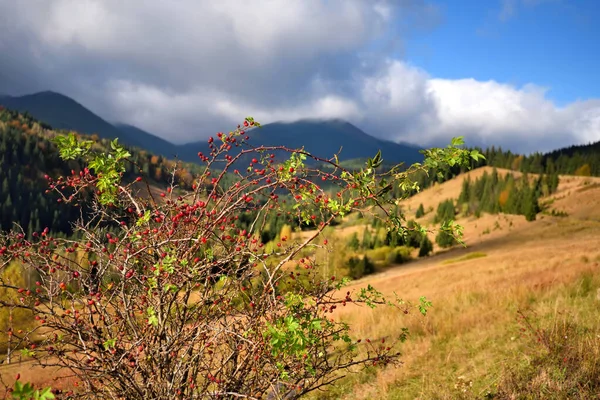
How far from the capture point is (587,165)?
12044 centimetres

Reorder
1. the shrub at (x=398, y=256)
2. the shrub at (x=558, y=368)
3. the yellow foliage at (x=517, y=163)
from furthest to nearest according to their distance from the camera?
the yellow foliage at (x=517, y=163) < the shrub at (x=398, y=256) < the shrub at (x=558, y=368)

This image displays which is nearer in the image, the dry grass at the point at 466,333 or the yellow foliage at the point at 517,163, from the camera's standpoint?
the dry grass at the point at 466,333

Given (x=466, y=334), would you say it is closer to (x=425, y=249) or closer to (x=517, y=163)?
(x=425, y=249)

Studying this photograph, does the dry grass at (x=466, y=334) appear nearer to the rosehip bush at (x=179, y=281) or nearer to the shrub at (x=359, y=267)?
the rosehip bush at (x=179, y=281)

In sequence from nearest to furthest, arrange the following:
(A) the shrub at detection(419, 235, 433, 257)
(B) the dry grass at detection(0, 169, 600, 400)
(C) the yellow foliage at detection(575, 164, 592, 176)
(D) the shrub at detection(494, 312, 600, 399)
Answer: (D) the shrub at detection(494, 312, 600, 399), (B) the dry grass at detection(0, 169, 600, 400), (A) the shrub at detection(419, 235, 433, 257), (C) the yellow foliage at detection(575, 164, 592, 176)

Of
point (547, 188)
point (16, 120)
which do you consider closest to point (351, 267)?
point (547, 188)

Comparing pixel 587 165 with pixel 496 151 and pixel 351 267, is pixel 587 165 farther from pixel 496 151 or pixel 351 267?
pixel 351 267

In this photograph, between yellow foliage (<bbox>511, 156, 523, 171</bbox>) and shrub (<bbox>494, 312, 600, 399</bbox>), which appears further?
yellow foliage (<bbox>511, 156, 523, 171</bbox>)

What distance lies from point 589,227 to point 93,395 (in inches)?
2506

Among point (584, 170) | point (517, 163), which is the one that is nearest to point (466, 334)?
point (584, 170)

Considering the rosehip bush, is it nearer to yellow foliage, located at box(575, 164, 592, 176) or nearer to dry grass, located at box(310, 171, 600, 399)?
dry grass, located at box(310, 171, 600, 399)

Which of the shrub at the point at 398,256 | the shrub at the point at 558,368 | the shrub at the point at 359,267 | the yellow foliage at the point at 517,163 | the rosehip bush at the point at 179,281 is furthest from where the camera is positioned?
the yellow foliage at the point at 517,163

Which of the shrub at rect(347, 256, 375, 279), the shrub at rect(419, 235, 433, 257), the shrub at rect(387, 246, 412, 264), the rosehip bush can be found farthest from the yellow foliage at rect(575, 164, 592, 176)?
the rosehip bush

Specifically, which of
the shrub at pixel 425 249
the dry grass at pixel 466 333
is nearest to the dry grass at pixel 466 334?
the dry grass at pixel 466 333
